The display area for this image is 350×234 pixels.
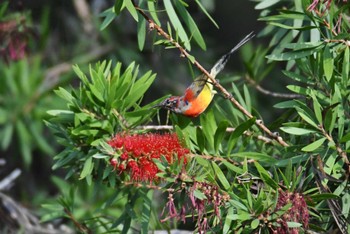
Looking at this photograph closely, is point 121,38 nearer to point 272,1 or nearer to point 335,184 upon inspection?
point 272,1

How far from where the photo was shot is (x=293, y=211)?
4.17ft

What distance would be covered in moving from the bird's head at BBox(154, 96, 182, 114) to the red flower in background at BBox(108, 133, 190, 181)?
0.33ft

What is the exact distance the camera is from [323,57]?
55.6 inches

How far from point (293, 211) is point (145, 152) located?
299 millimetres

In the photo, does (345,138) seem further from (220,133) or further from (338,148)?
(220,133)

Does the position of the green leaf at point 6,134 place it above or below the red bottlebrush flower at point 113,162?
below

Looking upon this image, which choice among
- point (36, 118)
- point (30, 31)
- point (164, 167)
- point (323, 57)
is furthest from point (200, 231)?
point (36, 118)

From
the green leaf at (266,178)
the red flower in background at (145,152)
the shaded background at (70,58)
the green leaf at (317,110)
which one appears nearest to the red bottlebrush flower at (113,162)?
the red flower in background at (145,152)

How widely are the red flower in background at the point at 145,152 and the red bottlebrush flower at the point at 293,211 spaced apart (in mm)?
204

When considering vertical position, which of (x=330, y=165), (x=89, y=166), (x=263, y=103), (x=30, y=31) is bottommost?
(x=263, y=103)

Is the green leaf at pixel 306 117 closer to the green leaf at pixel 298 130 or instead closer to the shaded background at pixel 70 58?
the green leaf at pixel 298 130

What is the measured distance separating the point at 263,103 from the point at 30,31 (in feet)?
4.50

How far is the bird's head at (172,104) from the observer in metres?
1.54

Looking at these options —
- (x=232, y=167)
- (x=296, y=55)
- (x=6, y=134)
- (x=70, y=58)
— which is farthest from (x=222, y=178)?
(x=70, y=58)
